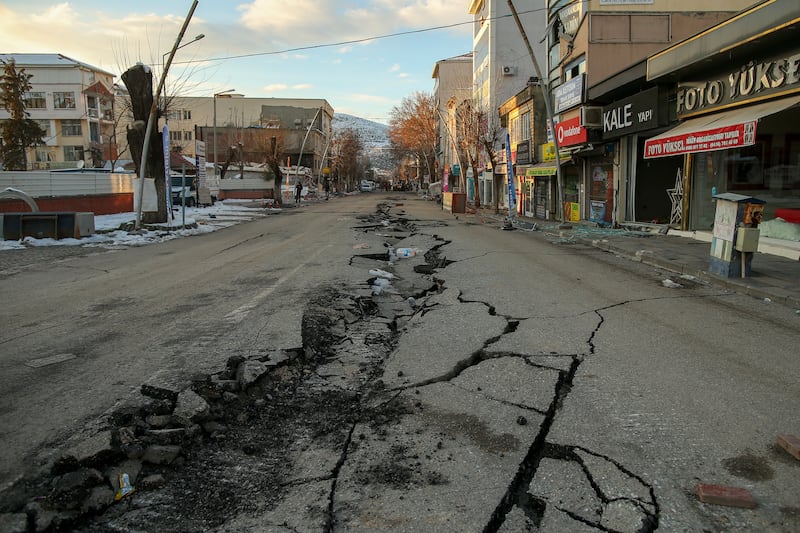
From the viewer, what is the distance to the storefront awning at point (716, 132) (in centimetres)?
1174

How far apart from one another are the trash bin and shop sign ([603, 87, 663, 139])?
844 cm

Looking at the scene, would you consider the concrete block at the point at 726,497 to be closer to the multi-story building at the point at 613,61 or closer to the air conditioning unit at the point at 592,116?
the multi-story building at the point at 613,61

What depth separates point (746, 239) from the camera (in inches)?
365

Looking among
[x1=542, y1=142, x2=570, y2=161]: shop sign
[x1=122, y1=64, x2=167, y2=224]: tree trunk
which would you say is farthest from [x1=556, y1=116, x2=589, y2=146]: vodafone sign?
[x1=122, y1=64, x2=167, y2=224]: tree trunk

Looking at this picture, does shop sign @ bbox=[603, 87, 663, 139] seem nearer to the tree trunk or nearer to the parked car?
the tree trunk

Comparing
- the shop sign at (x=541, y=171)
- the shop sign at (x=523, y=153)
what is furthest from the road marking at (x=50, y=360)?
the shop sign at (x=523, y=153)

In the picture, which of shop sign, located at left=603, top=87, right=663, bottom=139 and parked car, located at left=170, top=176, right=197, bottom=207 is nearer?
shop sign, located at left=603, top=87, right=663, bottom=139

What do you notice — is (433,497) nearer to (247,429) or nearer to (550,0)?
(247,429)

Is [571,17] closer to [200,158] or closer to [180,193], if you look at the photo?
[200,158]

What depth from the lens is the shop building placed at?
38.5 feet

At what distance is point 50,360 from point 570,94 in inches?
878

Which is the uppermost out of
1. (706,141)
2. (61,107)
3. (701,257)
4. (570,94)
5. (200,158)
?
(61,107)

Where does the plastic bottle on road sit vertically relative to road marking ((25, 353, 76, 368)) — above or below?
above

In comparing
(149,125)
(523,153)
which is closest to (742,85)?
(149,125)
